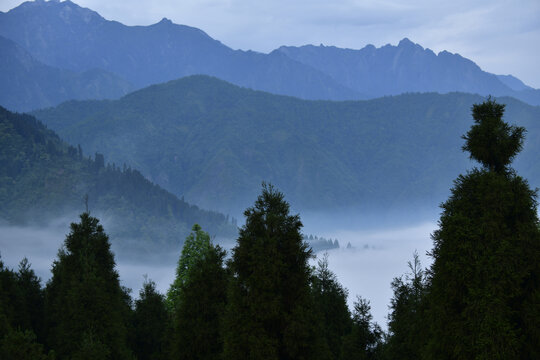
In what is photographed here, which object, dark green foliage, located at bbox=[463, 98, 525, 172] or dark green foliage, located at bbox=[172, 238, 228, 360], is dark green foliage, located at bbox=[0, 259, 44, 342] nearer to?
dark green foliage, located at bbox=[172, 238, 228, 360]

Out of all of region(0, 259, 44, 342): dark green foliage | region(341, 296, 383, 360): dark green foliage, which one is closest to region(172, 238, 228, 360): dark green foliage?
region(341, 296, 383, 360): dark green foliage

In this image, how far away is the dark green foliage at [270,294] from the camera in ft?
74.0

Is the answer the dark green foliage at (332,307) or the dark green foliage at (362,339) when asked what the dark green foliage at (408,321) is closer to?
the dark green foliage at (362,339)

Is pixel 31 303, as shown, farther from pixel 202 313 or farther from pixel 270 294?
pixel 270 294

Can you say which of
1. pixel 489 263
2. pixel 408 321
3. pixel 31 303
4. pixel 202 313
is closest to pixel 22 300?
pixel 31 303

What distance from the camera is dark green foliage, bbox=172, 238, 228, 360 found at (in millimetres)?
27766

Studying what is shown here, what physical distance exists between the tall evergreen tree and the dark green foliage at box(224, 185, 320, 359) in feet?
16.7

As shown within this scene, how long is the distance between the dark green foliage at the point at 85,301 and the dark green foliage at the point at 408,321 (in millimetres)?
14464

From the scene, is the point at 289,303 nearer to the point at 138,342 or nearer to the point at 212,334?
the point at 212,334

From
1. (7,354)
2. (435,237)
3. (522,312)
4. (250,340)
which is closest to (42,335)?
(7,354)

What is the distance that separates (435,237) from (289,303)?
20.9ft

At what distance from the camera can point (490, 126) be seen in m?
21.0

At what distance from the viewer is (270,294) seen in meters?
22.6

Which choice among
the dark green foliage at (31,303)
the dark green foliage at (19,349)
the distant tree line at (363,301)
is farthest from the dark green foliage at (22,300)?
the dark green foliage at (19,349)
